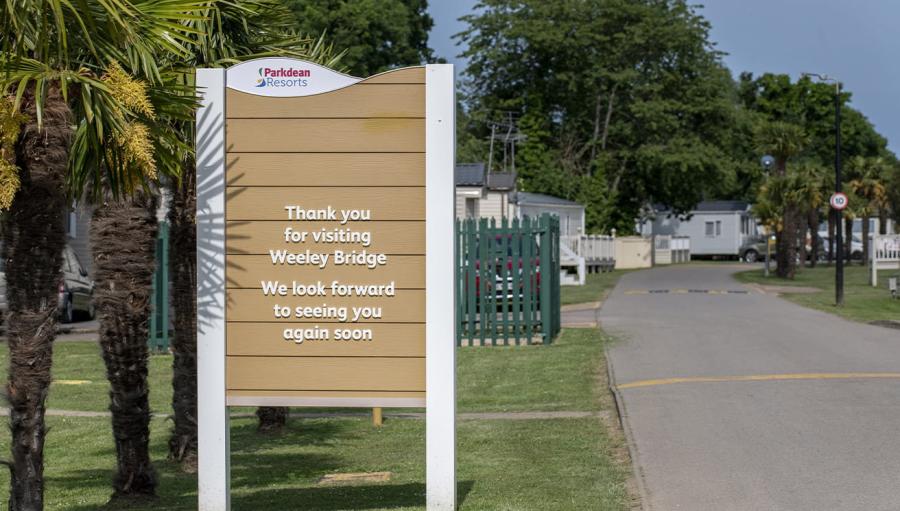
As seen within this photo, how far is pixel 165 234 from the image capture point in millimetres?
19578

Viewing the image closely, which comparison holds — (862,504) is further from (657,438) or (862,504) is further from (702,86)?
(702,86)

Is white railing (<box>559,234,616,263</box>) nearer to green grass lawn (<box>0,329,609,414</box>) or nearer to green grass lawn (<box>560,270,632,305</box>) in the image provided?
green grass lawn (<box>560,270,632,305</box>)

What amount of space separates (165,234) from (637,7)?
4673 cm

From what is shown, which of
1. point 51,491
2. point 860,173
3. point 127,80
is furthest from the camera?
point 860,173

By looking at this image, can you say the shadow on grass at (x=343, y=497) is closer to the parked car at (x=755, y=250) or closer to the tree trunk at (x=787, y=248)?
→ the tree trunk at (x=787, y=248)

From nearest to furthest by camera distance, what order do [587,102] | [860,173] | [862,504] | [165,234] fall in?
[862,504] → [165,234] → [587,102] → [860,173]

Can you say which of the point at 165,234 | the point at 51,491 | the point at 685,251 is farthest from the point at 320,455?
the point at 685,251

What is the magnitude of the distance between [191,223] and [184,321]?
81cm

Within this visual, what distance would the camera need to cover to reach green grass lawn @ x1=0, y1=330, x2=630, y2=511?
859cm

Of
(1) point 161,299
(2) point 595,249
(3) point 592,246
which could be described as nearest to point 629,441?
(1) point 161,299

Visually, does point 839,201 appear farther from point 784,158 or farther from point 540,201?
point 540,201

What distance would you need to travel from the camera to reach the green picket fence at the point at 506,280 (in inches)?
770

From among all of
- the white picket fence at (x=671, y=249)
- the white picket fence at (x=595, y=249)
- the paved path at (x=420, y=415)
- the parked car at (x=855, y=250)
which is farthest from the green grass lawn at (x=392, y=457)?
the parked car at (x=855, y=250)

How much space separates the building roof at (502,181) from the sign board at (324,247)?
133 ft
